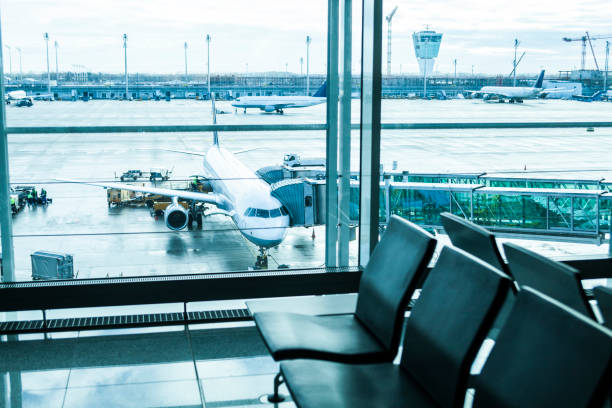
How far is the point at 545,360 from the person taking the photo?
107cm

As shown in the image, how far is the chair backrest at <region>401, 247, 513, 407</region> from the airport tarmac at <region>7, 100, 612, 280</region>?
1.88m

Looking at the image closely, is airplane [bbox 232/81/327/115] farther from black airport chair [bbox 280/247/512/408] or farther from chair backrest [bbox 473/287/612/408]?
chair backrest [bbox 473/287/612/408]

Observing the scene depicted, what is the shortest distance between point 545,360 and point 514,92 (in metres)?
2.92

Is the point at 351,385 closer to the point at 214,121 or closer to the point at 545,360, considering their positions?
the point at 545,360

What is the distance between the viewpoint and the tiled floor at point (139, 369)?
7.84 feet

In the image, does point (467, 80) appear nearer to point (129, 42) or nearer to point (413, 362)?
point (129, 42)

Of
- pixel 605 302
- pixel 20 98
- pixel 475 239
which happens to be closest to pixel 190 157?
pixel 20 98

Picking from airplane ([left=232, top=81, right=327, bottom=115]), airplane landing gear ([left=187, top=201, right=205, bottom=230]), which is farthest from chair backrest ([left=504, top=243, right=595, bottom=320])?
airplane landing gear ([left=187, top=201, right=205, bottom=230])

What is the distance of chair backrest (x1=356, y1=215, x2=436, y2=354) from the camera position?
1.77 metres

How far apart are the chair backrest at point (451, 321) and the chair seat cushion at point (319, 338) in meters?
0.16

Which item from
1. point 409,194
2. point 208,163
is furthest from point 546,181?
point 208,163

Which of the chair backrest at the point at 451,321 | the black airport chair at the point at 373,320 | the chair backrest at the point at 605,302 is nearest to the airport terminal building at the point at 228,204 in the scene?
the black airport chair at the point at 373,320

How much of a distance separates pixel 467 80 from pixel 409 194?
0.75 meters

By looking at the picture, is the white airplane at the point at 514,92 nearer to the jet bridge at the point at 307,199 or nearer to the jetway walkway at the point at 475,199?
the jetway walkway at the point at 475,199
